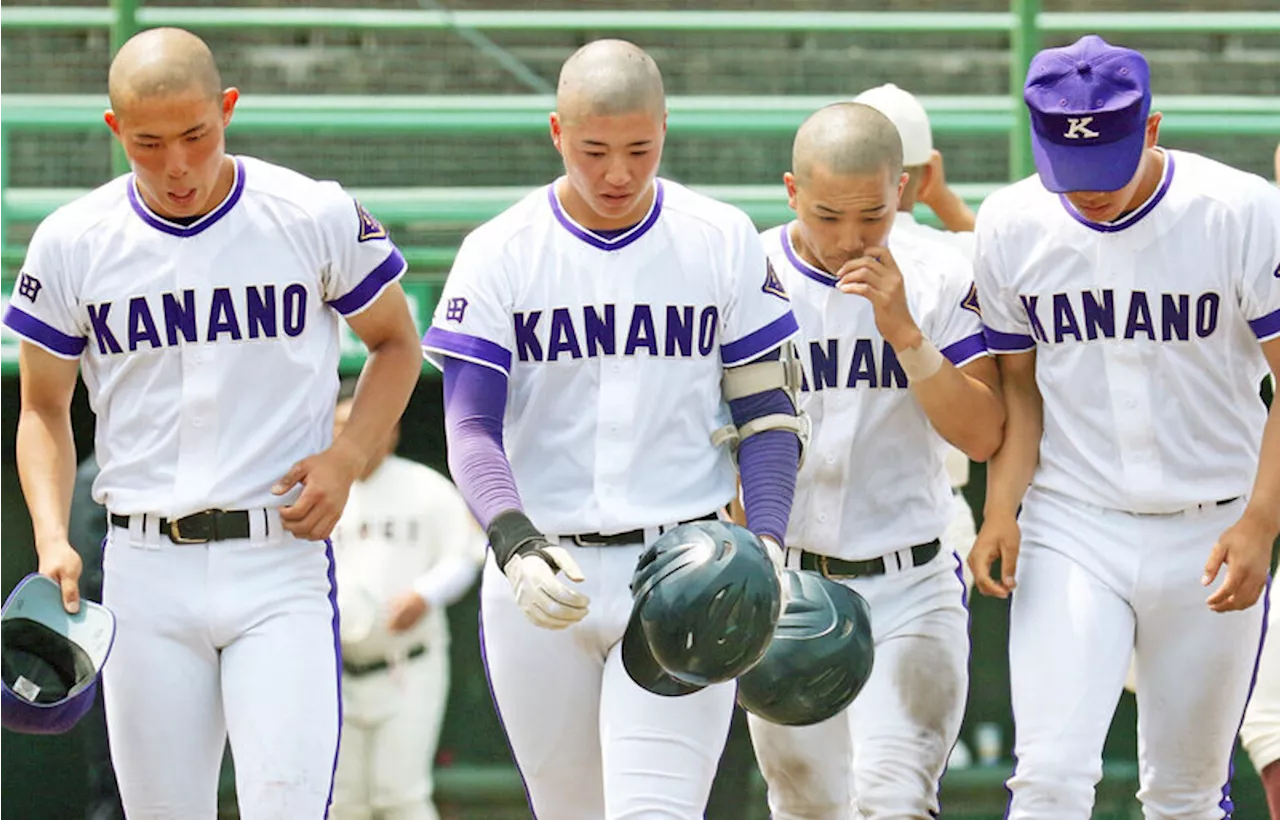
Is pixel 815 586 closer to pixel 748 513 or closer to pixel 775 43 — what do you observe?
pixel 748 513

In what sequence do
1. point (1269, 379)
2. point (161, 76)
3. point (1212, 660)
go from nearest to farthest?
point (161, 76)
point (1212, 660)
point (1269, 379)

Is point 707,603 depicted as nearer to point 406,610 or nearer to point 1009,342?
point 1009,342

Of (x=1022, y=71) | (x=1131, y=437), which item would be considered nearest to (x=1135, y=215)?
(x=1131, y=437)

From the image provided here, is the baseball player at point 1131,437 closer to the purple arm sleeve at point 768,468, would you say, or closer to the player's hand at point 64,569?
the purple arm sleeve at point 768,468

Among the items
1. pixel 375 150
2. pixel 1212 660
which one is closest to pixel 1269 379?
pixel 1212 660

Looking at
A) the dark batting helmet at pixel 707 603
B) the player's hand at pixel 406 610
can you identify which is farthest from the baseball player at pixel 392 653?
the dark batting helmet at pixel 707 603

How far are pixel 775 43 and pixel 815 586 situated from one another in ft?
24.4

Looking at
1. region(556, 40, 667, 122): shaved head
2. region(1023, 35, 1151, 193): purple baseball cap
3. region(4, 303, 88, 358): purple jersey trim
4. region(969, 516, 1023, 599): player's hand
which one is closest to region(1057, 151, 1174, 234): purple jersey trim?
region(1023, 35, 1151, 193): purple baseball cap

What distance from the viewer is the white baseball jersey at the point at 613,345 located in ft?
14.2

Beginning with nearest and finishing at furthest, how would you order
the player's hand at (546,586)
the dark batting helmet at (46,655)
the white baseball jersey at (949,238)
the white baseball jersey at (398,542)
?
the player's hand at (546,586), the dark batting helmet at (46,655), the white baseball jersey at (949,238), the white baseball jersey at (398,542)

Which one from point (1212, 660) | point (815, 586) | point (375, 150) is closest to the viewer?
point (815, 586)

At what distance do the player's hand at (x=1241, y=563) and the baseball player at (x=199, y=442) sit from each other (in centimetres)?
184

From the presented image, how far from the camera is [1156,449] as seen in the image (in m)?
4.73

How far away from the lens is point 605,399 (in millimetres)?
4344
